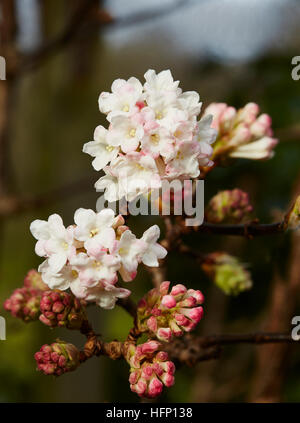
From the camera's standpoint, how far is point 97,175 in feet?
5.48

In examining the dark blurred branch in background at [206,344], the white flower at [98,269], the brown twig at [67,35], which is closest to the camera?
the white flower at [98,269]

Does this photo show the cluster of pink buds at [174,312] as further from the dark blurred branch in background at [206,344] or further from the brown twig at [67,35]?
the brown twig at [67,35]

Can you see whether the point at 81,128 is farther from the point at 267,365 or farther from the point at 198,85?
the point at 267,365

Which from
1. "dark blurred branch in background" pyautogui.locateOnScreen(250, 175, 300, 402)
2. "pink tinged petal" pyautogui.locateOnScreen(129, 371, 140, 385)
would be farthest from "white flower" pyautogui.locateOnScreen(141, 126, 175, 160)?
"dark blurred branch in background" pyautogui.locateOnScreen(250, 175, 300, 402)

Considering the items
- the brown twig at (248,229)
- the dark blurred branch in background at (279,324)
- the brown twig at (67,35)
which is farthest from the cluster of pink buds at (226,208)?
the brown twig at (67,35)

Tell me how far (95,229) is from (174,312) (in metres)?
0.11

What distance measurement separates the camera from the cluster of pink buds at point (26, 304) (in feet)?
1.90

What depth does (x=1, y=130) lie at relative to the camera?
54.5 inches

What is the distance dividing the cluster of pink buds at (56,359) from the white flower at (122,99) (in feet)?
0.77

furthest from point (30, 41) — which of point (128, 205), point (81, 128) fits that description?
point (128, 205)

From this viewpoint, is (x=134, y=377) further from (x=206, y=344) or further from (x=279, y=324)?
(x=279, y=324)

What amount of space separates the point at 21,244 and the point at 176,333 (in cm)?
202

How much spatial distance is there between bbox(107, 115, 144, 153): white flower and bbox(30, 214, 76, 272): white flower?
0.09 meters

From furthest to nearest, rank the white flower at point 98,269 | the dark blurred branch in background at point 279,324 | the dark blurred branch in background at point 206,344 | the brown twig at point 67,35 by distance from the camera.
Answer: the brown twig at point 67,35 < the dark blurred branch in background at point 279,324 < the dark blurred branch in background at point 206,344 < the white flower at point 98,269
